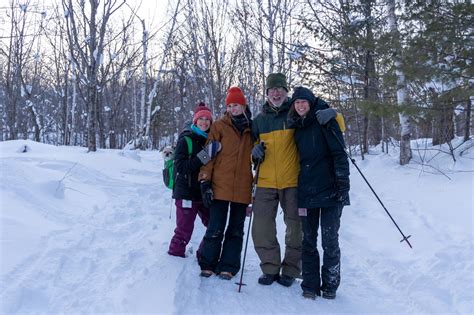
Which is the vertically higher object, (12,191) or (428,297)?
(12,191)

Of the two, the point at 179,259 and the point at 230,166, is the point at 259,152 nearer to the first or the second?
the point at 230,166

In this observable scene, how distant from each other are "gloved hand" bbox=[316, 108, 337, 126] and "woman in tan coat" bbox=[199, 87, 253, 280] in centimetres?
88

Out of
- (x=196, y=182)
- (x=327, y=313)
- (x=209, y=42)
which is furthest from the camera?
(x=209, y=42)

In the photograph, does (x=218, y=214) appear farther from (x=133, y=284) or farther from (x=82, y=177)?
(x=82, y=177)

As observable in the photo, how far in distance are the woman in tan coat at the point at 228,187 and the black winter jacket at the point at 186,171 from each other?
0.77ft

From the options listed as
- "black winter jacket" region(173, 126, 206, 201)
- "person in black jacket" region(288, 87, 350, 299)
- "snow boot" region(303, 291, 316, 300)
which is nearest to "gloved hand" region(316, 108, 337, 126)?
"person in black jacket" region(288, 87, 350, 299)

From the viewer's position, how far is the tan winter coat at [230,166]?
13.3ft

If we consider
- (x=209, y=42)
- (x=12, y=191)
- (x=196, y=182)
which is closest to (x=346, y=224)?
(x=196, y=182)

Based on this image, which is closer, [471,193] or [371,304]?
[371,304]

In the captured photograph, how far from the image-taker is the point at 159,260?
13.8 feet

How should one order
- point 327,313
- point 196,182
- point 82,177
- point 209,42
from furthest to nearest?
point 209,42 → point 82,177 → point 196,182 → point 327,313

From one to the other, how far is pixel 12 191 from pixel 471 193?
21.2ft

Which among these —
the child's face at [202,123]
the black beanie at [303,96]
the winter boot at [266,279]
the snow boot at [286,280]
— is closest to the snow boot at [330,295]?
the snow boot at [286,280]

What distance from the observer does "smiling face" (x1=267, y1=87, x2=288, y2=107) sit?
3984 millimetres
